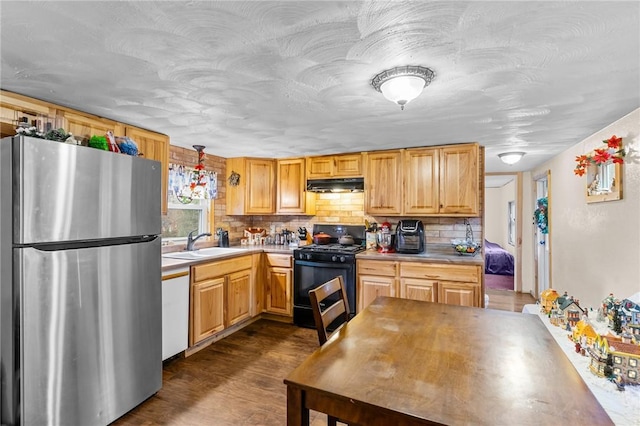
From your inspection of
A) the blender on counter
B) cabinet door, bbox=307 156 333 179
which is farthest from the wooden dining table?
cabinet door, bbox=307 156 333 179

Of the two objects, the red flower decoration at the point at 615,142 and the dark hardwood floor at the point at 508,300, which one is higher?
the red flower decoration at the point at 615,142

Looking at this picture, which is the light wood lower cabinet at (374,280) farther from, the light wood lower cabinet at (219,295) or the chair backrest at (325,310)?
the chair backrest at (325,310)

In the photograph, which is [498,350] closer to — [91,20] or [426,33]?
[426,33]

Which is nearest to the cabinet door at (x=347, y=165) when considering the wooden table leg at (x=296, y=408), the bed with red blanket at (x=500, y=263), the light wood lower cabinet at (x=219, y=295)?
the light wood lower cabinet at (x=219, y=295)

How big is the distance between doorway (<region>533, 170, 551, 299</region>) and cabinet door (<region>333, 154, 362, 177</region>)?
8.66ft

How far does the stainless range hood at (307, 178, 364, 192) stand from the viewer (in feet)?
12.5

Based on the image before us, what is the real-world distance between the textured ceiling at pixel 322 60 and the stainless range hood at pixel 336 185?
1.20 meters

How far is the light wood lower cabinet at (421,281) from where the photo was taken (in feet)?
9.88

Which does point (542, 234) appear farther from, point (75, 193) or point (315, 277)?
point (75, 193)

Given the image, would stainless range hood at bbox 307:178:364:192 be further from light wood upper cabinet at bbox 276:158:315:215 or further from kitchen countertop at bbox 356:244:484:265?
kitchen countertop at bbox 356:244:484:265

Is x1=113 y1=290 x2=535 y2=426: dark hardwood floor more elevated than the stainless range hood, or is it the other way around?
the stainless range hood

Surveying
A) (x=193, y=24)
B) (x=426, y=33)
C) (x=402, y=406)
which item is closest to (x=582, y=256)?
(x=426, y=33)

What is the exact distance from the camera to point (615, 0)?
1.12 metres

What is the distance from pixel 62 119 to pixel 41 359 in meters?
1.58
